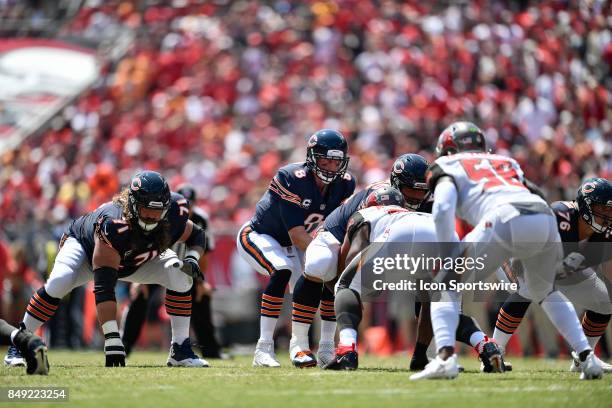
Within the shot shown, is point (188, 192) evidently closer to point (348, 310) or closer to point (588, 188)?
point (348, 310)

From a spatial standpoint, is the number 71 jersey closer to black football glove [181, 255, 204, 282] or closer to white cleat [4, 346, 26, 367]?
black football glove [181, 255, 204, 282]

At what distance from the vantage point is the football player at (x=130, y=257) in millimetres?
7840

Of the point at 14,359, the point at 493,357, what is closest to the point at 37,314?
the point at 14,359

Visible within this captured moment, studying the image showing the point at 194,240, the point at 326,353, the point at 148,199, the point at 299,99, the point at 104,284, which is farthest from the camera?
the point at 299,99

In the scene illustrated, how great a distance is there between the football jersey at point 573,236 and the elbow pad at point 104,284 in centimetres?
359

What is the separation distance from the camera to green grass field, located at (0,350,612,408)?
5.50 metres

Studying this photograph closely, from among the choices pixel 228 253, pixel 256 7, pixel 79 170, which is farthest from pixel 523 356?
pixel 256 7

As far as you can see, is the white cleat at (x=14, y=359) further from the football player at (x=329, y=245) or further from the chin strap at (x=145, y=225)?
the football player at (x=329, y=245)

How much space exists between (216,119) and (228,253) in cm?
497

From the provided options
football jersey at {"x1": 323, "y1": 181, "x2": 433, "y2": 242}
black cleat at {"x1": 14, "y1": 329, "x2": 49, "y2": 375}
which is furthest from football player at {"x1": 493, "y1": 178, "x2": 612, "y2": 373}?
black cleat at {"x1": 14, "y1": 329, "x2": 49, "y2": 375}

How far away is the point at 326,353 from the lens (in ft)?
26.9

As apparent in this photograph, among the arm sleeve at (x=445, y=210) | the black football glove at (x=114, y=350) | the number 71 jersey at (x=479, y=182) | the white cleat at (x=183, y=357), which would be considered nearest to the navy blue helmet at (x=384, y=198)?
the number 71 jersey at (x=479, y=182)

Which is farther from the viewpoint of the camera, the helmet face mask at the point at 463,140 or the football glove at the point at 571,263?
the football glove at the point at 571,263

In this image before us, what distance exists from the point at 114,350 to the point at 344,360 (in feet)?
6.24
